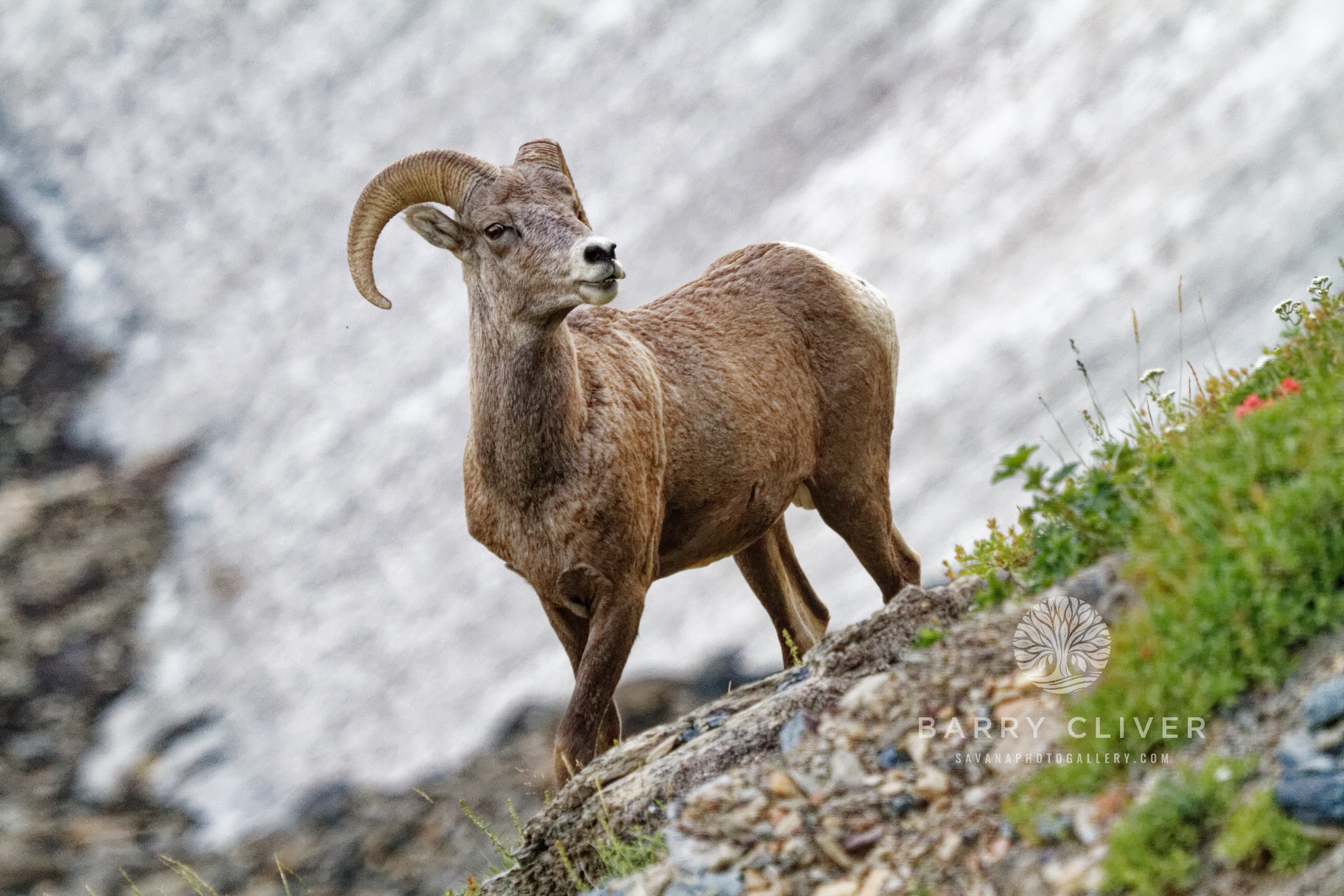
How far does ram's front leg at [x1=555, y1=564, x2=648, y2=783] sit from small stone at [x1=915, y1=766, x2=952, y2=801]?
2271 mm

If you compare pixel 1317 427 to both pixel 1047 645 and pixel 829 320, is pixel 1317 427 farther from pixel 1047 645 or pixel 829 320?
pixel 829 320

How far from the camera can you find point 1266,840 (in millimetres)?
2719

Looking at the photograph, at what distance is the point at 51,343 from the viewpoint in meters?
23.1

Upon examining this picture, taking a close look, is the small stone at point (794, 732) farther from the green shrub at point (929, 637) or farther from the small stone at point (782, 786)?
the green shrub at point (929, 637)

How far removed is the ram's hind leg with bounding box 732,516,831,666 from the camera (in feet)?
24.7

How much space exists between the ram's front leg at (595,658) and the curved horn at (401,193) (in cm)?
172

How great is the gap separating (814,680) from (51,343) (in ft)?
72.7

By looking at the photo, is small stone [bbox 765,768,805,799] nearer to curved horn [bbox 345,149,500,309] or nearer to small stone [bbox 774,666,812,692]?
small stone [bbox 774,666,812,692]

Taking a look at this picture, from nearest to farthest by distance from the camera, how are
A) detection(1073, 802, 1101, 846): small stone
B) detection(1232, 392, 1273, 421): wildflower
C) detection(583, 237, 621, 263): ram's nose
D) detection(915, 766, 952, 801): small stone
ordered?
detection(1073, 802, 1101, 846): small stone → detection(915, 766, 952, 801): small stone → detection(1232, 392, 1273, 421): wildflower → detection(583, 237, 621, 263): ram's nose

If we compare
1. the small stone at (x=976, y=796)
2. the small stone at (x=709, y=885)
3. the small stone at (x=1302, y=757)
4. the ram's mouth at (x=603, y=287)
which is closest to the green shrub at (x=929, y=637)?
the small stone at (x=976, y=796)

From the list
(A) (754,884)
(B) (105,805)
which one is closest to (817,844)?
(A) (754,884)

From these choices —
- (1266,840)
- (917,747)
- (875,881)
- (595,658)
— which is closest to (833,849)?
(875,881)

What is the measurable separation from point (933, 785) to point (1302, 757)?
1.10 meters

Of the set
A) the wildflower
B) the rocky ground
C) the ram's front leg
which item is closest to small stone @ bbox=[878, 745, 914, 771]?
the rocky ground
